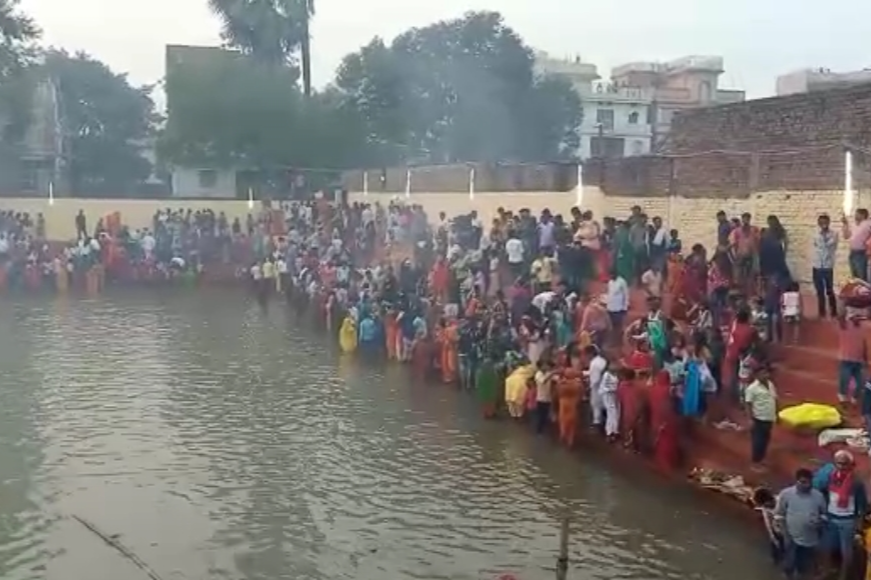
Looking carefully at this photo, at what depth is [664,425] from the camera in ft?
42.8

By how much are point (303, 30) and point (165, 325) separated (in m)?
25.8

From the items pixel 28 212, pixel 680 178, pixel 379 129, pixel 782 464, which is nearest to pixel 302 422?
Result: pixel 782 464

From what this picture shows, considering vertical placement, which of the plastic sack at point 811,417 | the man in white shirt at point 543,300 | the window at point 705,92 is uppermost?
the window at point 705,92

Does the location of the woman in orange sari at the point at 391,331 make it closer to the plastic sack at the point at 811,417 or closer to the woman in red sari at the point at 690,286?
the woman in red sari at the point at 690,286

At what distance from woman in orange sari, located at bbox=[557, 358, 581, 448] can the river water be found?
0.32m

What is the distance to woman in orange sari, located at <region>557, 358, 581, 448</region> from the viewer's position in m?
14.3

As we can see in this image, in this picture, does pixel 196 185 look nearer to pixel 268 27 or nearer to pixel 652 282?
pixel 268 27

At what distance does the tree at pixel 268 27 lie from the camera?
46500 millimetres

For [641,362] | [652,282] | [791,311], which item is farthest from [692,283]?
[641,362]

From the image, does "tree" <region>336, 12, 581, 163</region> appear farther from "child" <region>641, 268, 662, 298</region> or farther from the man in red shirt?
the man in red shirt

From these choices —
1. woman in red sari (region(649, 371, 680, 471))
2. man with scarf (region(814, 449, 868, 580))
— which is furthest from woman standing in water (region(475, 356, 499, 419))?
man with scarf (region(814, 449, 868, 580))

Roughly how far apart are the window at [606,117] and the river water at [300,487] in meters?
48.6

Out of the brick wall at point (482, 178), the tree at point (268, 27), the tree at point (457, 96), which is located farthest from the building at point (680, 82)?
the brick wall at point (482, 178)

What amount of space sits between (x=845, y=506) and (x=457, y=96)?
127ft
